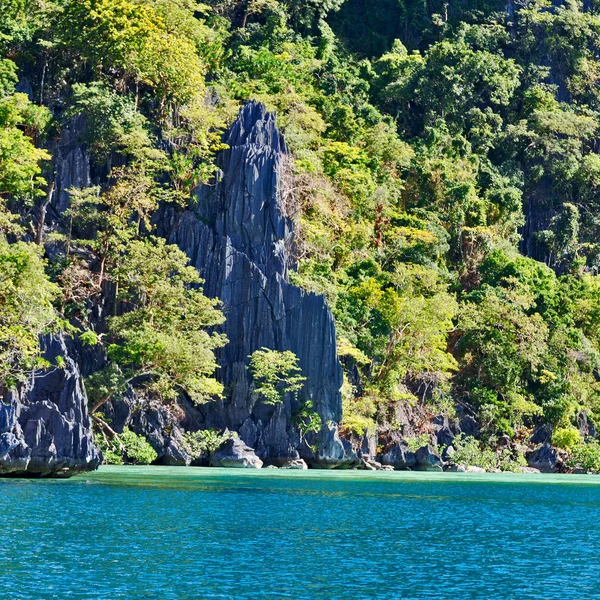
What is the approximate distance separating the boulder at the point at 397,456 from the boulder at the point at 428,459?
56cm

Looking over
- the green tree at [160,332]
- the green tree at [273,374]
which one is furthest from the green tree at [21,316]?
the green tree at [273,374]

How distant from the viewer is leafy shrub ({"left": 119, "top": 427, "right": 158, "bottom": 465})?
1697 inches

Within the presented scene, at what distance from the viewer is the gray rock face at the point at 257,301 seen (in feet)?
155

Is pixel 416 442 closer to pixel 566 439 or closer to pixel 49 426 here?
pixel 566 439

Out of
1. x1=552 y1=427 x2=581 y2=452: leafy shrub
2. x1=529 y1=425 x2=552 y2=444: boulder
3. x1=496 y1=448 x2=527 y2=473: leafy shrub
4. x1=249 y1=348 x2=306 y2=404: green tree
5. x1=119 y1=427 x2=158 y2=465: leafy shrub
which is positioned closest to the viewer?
x1=119 y1=427 x2=158 y2=465: leafy shrub

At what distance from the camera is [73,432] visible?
1308 inches

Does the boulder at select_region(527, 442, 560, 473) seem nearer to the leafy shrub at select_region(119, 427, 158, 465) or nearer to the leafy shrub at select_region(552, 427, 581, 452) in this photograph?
the leafy shrub at select_region(552, 427, 581, 452)

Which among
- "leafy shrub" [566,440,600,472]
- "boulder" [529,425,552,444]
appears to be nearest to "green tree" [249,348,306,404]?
"boulder" [529,425,552,444]

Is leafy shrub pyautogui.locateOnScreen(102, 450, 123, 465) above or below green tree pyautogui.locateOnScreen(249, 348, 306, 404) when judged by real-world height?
below

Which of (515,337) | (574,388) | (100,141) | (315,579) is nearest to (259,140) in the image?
(100,141)

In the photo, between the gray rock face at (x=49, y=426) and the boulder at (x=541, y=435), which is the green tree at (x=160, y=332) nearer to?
the gray rock face at (x=49, y=426)

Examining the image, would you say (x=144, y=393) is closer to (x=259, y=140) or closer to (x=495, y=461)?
(x=259, y=140)

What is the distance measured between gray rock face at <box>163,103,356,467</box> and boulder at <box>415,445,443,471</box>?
183 inches

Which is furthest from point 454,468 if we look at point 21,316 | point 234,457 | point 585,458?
point 21,316
